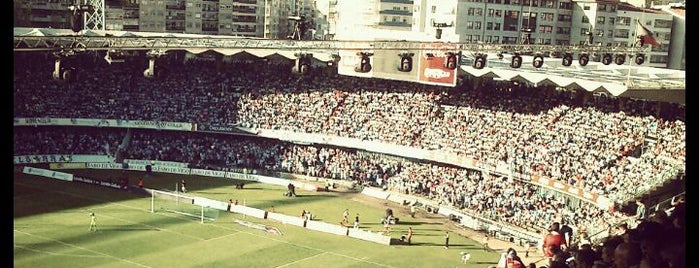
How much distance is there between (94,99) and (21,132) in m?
5.83

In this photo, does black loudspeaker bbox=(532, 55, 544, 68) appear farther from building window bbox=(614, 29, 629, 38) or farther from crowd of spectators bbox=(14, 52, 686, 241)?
building window bbox=(614, 29, 629, 38)

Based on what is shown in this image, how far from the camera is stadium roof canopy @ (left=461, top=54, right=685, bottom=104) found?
4009cm

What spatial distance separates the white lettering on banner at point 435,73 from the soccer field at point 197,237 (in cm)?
1037

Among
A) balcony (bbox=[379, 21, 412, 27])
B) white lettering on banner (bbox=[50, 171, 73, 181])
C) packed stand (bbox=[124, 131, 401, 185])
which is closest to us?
white lettering on banner (bbox=[50, 171, 73, 181])

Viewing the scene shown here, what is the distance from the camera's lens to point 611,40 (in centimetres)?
7838

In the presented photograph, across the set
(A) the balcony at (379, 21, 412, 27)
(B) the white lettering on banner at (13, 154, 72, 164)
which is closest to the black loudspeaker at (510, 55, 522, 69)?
(B) the white lettering on banner at (13, 154, 72, 164)

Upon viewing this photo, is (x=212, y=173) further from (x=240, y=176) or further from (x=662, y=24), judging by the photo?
(x=662, y=24)

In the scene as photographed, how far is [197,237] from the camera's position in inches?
1421

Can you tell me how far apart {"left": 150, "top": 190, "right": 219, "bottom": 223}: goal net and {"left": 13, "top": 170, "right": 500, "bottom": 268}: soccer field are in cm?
45

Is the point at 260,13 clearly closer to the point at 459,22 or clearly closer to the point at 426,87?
the point at 459,22

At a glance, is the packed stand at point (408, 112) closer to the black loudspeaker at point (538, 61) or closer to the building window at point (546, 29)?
the black loudspeaker at point (538, 61)

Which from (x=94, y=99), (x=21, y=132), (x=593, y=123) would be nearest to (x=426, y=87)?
(x=593, y=123)

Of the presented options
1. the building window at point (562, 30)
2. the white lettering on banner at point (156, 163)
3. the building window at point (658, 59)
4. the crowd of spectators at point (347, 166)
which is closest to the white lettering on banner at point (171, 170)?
the white lettering on banner at point (156, 163)

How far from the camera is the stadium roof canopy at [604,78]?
40.1 m
